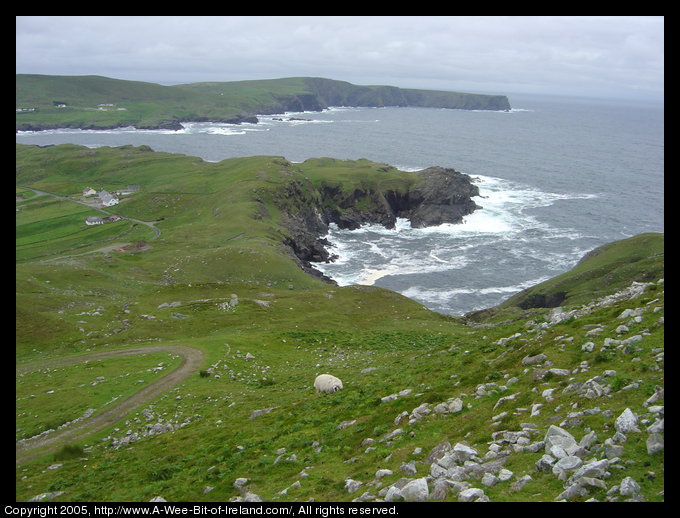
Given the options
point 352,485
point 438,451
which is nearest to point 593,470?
point 438,451

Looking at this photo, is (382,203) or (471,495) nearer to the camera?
(471,495)

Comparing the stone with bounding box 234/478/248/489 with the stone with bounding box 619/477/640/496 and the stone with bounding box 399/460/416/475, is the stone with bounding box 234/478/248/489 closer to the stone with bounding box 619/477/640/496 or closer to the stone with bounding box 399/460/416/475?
the stone with bounding box 399/460/416/475

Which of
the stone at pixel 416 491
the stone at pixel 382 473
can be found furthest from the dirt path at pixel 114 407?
the stone at pixel 416 491

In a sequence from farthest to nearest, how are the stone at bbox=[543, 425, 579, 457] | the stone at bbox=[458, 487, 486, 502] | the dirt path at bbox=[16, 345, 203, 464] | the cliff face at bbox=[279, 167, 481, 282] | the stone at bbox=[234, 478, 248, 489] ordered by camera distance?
the cliff face at bbox=[279, 167, 481, 282], the dirt path at bbox=[16, 345, 203, 464], the stone at bbox=[234, 478, 248, 489], the stone at bbox=[543, 425, 579, 457], the stone at bbox=[458, 487, 486, 502]

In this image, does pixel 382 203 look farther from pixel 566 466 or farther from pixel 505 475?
pixel 566 466

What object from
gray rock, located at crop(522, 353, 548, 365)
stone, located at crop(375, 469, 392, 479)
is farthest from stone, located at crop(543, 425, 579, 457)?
gray rock, located at crop(522, 353, 548, 365)
